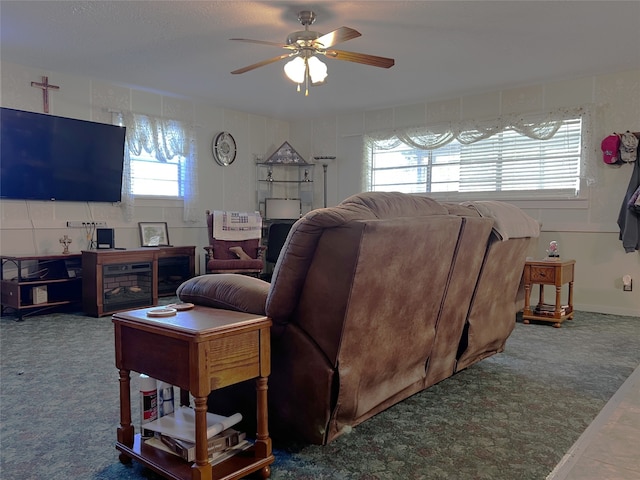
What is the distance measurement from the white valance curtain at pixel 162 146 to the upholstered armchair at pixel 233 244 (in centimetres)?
65

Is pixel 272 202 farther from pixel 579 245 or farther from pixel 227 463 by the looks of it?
pixel 227 463

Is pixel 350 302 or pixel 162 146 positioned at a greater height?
pixel 162 146

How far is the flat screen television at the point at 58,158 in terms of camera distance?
4.61m

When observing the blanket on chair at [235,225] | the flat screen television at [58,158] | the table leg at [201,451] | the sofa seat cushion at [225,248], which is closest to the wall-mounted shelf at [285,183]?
the blanket on chair at [235,225]

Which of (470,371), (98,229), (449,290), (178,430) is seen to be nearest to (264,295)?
(178,430)

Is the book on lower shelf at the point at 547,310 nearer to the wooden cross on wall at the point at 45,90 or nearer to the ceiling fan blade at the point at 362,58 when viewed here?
the ceiling fan blade at the point at 362,58

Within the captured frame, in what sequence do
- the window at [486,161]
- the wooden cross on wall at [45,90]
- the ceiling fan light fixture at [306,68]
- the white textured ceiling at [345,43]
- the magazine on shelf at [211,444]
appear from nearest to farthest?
the magazine on shelf at [211,444] → the white textured ceiling at [345,43] → the ceiling fan light fixture at [306,68] → the wooden cross on wall at [45,90] → the window at [486,161]

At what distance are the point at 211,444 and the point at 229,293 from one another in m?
0.52

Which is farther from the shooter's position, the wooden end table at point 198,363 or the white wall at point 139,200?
the white wall at point 139,200

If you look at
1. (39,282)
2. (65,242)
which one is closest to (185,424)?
(39,282)

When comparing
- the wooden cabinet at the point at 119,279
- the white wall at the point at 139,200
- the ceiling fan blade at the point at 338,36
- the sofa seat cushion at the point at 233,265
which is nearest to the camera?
the ceiling fan blade at the point at 338,36

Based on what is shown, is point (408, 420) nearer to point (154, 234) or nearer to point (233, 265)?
point (233, 265)

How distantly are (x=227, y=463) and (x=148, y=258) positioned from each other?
3.70m

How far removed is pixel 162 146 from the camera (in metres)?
5.88
